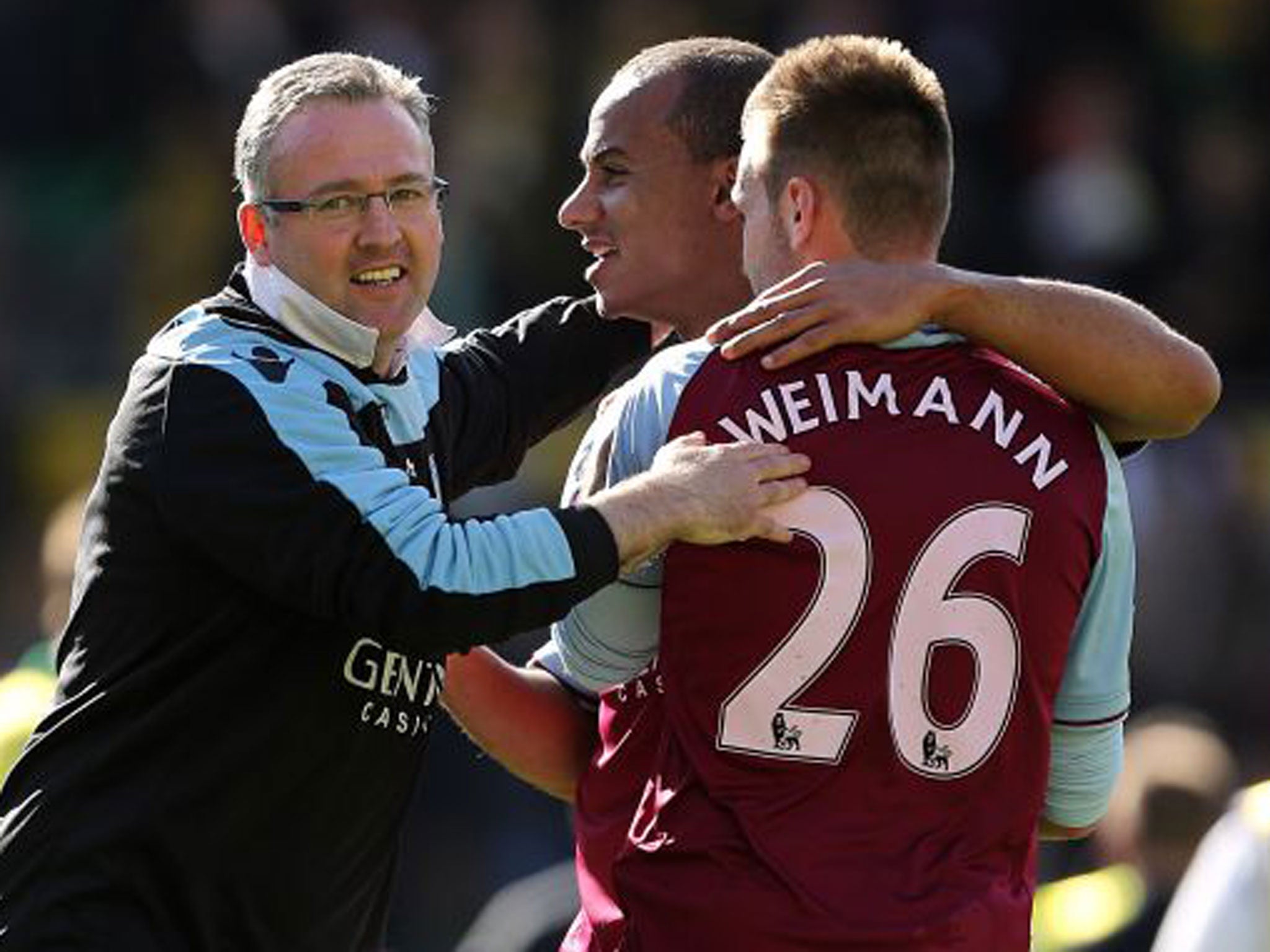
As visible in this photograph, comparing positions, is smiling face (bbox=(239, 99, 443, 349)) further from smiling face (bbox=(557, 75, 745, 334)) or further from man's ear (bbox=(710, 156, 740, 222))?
man's ear (bbox=(710, 156, 740, 222))

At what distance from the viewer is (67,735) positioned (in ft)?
15.6

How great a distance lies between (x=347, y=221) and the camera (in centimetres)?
481

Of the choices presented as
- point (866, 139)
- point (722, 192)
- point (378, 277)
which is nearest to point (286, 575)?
point (378, 277)

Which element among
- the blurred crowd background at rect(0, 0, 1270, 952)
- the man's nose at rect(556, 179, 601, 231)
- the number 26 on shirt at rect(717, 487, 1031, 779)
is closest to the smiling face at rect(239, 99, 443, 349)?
the man's nose at rect(556, 179, 601, 231)

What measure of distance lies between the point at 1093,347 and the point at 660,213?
112cm

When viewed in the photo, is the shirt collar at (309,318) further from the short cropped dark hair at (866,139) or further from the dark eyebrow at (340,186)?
the short cropped dark hair at (866,139)

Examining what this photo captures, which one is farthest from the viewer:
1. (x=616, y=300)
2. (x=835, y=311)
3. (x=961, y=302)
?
Answer: (x=616, y=300)

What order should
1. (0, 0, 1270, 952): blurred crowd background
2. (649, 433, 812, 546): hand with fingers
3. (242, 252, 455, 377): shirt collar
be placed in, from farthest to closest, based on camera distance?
1. (0, 0, 1270, 952): blurred crowd background
2. (242, 252, 455, 377): shirt collar
3. (649, 433, 812, 546): hand with fingers

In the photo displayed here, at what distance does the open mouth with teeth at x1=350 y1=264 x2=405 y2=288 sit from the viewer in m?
4.83

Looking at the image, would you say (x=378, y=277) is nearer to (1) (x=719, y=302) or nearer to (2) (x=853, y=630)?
(1) (x=719, y=302)

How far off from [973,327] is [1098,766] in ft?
2.53

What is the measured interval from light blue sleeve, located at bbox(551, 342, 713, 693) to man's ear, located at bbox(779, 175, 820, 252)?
22 cm

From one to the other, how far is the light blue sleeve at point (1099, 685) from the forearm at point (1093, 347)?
0.30 feet

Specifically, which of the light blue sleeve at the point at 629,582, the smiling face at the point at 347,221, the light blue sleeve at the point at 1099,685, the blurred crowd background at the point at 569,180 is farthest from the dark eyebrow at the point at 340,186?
the blurred crowd background at the point at 569,180
